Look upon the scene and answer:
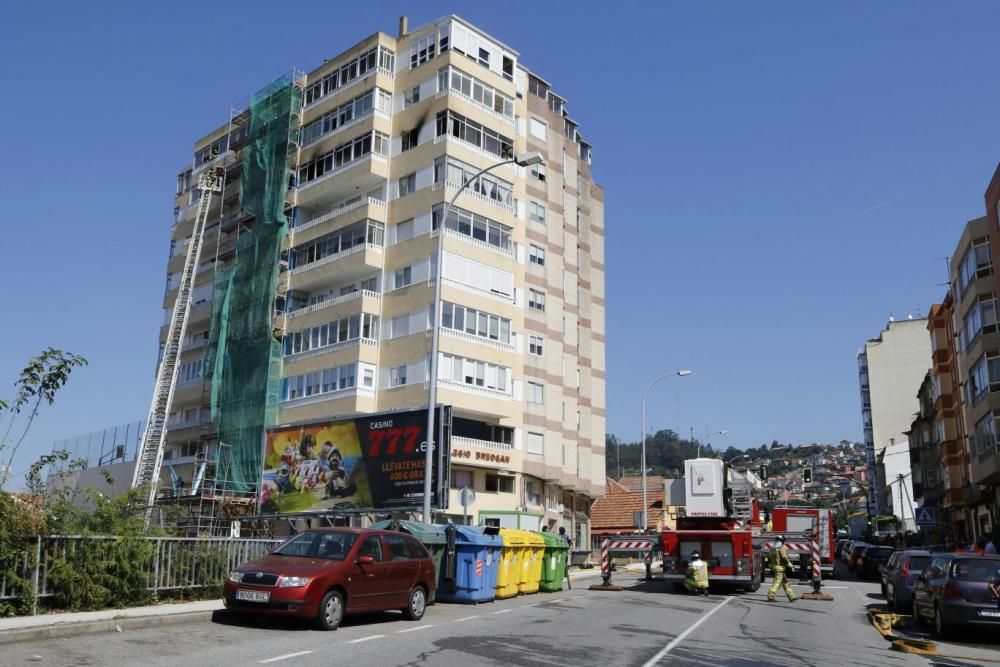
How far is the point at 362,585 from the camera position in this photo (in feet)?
46.7

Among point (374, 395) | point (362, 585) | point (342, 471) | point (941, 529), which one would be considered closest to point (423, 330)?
point (374, 395)

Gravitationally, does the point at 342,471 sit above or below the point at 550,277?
below

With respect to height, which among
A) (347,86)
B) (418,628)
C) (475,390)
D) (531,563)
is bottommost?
(418,628)

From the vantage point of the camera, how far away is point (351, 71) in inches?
1961

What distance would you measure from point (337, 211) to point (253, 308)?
7.27 m

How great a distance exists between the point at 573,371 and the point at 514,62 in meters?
18.1

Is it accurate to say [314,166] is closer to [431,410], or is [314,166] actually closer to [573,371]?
[573,371]

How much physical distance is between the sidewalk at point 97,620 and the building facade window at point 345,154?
34.7m

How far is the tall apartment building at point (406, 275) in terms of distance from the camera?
144 ft

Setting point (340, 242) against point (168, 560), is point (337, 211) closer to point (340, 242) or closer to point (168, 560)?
point (340, 242)

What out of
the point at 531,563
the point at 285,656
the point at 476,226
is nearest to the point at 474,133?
the point at 476,226

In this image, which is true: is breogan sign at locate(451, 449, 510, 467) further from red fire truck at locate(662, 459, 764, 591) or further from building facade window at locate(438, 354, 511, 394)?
A: red fire truck at locate(662, 459, 764, 591)

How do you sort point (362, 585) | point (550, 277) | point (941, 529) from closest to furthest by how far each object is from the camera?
point (362, 585) < point (550, 277) < point (941, 529)

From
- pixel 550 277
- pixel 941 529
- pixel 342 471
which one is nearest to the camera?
pixel 342 471
